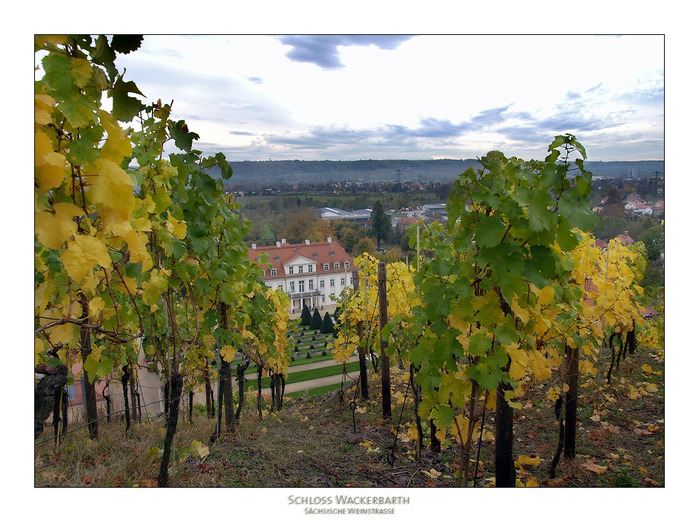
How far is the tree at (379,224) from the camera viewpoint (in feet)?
12.0

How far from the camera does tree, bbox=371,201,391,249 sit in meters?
3.67

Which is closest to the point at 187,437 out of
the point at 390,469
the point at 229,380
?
the point at 229,380

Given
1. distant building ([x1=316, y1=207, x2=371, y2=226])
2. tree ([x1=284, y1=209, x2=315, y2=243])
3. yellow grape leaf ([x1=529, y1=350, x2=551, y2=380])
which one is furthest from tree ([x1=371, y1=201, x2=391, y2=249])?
yellow grape leaf ([x1=529, y1=350, x2=551, y2=380])

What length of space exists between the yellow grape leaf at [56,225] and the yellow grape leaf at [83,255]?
0.03 m

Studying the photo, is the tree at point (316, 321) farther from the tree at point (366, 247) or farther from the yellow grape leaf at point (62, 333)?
the yellow grape leaf at point (62, 333)

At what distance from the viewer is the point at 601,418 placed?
3.81 meters

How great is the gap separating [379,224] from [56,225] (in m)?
3.12

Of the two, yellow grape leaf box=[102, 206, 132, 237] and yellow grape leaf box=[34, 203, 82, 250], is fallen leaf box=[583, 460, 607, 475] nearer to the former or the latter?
yellow grape leaf box=[102, 206, 132, 237]

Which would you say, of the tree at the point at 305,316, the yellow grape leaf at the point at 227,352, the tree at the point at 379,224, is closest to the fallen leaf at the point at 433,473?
the yellow grape leaf at the point at 227,352

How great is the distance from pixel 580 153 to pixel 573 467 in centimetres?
209

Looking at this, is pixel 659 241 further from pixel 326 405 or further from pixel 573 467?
pixel 326 405

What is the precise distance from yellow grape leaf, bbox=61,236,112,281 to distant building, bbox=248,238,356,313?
3208 mm

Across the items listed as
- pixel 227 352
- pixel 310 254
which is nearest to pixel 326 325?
pixel 310 254

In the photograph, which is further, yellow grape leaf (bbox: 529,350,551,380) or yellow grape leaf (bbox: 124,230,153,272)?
yellow grape leaf (bbox: 529,350,551,380)
